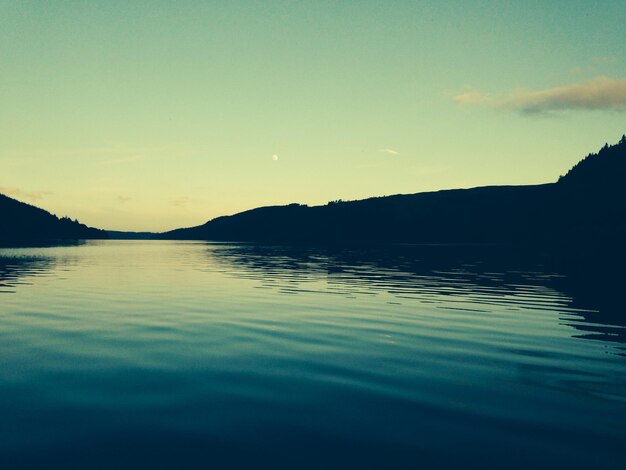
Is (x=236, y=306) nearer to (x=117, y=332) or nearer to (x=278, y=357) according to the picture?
(x=117, y=332)

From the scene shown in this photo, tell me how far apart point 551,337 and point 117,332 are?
16994mm

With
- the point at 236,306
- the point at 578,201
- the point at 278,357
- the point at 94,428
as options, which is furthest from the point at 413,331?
the point at 578,201

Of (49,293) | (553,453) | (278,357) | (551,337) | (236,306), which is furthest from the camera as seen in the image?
(49,293)

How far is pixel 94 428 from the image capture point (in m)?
9.33

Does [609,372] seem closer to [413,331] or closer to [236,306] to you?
[413,331]

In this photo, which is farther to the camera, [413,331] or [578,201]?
[578,201]

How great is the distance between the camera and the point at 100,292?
112ft

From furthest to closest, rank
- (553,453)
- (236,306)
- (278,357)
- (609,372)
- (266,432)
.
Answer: (236,306) < (278,357) < (609,372) < (266,432) < (553,453)

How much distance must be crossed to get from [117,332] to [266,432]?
1218cm

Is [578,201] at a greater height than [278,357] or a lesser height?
greater

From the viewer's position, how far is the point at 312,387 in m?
12.2

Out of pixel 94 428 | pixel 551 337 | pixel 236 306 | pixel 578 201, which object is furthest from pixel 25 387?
pixel 578 201

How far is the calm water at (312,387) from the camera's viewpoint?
845 cm

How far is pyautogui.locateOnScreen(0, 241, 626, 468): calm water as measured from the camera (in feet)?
27.7
